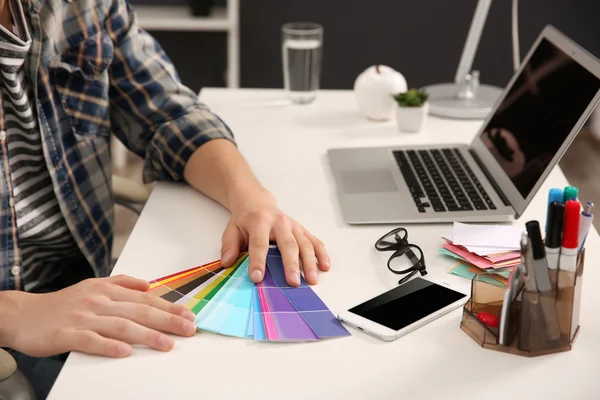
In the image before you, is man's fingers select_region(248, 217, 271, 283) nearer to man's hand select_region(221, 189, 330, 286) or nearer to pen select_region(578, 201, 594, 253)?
man's hand select_region(221, 189, 330, 286)

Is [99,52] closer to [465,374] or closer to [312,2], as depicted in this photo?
[465,374]

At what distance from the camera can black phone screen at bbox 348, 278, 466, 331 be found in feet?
2.83

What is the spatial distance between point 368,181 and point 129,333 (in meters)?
0.58

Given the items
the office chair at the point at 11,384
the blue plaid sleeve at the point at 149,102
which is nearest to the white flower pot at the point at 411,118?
the blue plaid sleeve at the point at 149,102

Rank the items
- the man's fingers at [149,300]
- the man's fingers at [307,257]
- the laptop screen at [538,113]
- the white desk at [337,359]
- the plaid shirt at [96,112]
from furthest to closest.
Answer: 1. the plaid shirt at [96,112]
2. the laptop screen at [538,113]
3. the man's fingers at [307,257]
4. the man's fingers at [149,300]
5. the white desk at [337,359]

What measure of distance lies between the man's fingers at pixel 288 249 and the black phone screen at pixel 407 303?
0.33ft

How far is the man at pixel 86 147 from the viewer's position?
3.67 feet

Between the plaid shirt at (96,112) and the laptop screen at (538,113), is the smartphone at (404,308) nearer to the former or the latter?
the laptop screen at (538,113)

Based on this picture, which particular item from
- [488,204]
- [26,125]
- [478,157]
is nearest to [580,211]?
[488,204]

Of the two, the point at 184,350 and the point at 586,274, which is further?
the point at 586,274

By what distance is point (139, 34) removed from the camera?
1.38 m

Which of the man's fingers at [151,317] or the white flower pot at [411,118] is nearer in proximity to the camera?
the man's fingers at [151,317]

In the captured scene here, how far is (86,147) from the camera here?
133 cm

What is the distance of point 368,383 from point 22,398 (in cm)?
38
